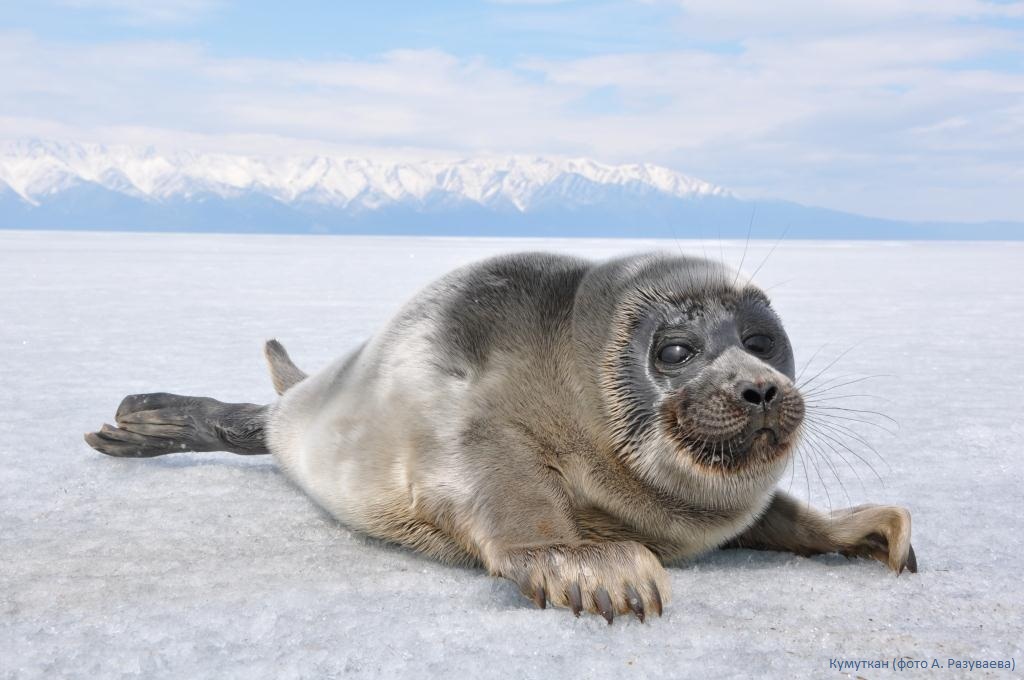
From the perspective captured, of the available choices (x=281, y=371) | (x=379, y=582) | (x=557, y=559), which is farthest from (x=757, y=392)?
(x=281, y=371)

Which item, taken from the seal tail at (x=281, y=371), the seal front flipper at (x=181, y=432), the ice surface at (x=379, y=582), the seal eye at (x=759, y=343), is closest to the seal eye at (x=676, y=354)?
the seal eye at (x=759, y=343)

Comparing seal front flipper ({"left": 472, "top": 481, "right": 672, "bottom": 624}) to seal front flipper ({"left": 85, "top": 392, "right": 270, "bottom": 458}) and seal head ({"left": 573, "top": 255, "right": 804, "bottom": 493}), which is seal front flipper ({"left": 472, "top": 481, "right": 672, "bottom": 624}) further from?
seal front flipper ({"left": 85, "top": 392, "right": 270, "bottom": 458})

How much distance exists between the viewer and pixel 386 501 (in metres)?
2.89

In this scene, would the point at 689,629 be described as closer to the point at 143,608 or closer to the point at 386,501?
the point at 386,501

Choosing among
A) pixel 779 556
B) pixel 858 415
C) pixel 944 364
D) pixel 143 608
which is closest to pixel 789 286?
pixel 944 364

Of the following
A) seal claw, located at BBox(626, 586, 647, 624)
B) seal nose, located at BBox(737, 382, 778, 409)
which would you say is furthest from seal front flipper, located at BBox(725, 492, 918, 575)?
seal claw, located at BBox(626, 586, 647, 624)

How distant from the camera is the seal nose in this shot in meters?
2.44

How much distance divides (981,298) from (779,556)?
11790mm

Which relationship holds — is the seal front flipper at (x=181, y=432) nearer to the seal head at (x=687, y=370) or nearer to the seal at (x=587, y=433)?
the seal at (x=587, y=433)

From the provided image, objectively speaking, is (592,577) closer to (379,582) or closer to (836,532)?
(379,582)

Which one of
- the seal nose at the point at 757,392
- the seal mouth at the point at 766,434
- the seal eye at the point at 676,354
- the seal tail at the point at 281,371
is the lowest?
the seal tail at the point at 281,371

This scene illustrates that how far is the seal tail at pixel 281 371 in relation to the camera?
168 inches

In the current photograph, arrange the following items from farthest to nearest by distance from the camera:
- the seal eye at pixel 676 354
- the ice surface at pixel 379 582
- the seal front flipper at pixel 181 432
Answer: the seal front flipper at pixel 181 432, the seal eye at pixel 676 354, the ice surface at pixel 379 582

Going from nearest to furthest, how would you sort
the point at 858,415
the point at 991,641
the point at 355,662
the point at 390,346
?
the point at 355,662, the point at 991,641, the point at 390,346, the point at 858,415
